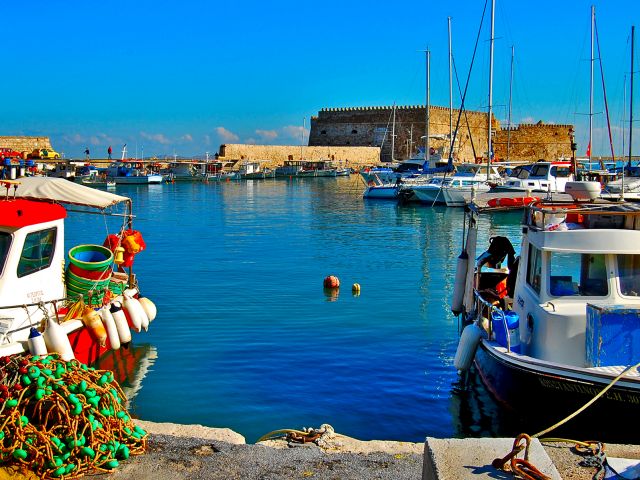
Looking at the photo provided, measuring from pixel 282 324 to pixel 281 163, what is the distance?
2946 inches

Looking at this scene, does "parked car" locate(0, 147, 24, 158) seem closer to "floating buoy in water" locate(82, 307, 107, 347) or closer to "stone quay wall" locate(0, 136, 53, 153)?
"floating buoy in water" locate(82, 307, 107, 347)

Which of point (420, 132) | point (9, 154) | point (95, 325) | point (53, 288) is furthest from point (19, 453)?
point (420, 132)

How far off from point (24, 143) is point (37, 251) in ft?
221

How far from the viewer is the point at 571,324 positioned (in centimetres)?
782

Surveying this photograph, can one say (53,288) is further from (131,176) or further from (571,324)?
(131,176)

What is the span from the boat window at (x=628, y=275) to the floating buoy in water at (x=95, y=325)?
6.29m

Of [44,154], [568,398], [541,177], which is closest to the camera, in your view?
[568,398]

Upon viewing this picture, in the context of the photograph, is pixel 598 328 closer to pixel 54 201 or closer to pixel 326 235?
pixel 54 201

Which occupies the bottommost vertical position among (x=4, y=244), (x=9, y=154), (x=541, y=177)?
(x=4, y=244)

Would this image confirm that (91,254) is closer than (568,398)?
No

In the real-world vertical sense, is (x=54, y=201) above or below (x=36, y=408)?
above

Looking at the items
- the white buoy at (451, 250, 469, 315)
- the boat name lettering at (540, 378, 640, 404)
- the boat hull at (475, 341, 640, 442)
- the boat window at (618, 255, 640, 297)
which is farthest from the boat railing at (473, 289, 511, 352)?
the boat window at (618, 255, 640, 297)

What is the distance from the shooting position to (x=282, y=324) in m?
14.2

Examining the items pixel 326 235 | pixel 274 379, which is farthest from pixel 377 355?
pixel 326 235
